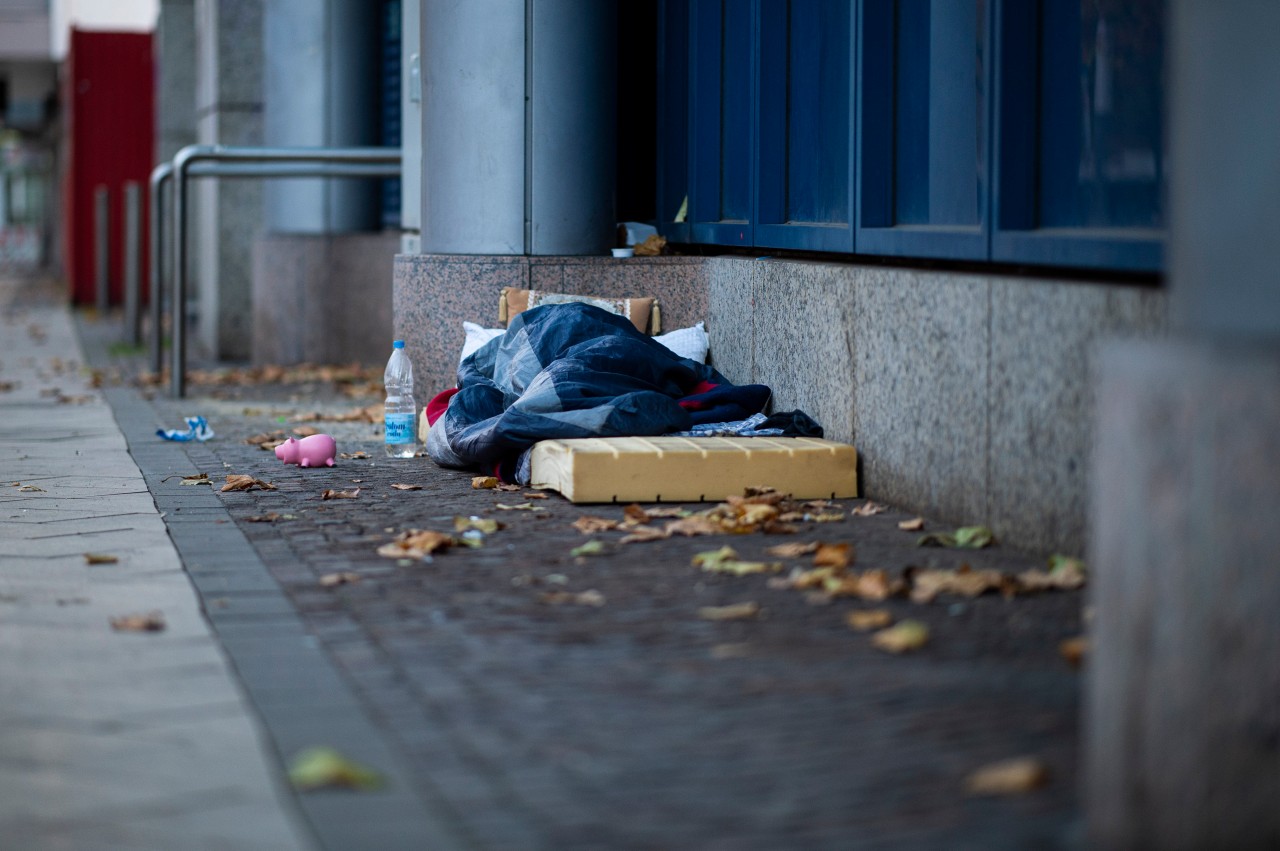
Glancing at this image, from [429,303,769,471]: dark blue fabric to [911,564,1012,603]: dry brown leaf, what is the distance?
236 centimetres

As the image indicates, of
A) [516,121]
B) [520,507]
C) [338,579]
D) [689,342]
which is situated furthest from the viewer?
[516,121]

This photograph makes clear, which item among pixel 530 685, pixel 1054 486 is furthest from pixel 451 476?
pixel 530 685

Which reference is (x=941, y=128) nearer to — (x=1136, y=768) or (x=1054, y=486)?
(x=1054, y=486)

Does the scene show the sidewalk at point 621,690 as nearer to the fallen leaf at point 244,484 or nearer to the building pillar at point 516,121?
the fallen leaf at point 244,484

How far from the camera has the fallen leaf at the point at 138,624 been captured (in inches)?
164

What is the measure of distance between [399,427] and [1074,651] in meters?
4.54

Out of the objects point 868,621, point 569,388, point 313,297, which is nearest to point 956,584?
point 868,621

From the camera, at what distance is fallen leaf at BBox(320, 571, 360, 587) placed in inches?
185

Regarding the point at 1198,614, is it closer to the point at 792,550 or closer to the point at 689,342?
the point at 792,550

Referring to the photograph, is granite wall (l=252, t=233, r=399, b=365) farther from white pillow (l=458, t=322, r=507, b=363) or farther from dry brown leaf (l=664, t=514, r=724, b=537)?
dry brown leaf (l=664, t=514, r=724, b=537)

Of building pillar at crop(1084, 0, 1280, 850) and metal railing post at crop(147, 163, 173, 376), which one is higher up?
metal railing post at crop(147, 163, 173, 376)

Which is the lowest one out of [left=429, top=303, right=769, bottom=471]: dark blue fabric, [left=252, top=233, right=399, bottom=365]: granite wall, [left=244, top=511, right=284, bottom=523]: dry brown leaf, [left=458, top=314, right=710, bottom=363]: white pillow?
[left=244, top=511, right=284, bottom=523]: dry brown leaf

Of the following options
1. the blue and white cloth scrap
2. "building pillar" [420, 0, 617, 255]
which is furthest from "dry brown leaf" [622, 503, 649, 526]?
the blue and white cloth scrap

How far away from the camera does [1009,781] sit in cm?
296
